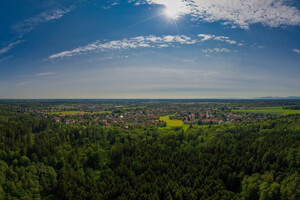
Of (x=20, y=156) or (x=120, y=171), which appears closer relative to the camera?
(x=120, y=171)

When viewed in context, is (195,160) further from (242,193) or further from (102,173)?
(102,173)

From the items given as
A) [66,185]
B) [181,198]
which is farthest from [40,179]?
[181,198]

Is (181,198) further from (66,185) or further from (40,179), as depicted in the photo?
(40,179)

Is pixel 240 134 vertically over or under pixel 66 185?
over

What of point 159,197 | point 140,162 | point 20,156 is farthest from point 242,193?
point 20,156

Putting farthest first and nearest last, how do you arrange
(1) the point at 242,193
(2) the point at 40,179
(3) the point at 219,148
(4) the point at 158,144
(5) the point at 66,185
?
1. (4) the point at 158,144
2. (3) the point at 219,148
3. (2) the point at 40,179
4. (5) the point at 66,185
5. (1) the point at 242,193

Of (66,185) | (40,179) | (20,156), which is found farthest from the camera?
(20,156)
